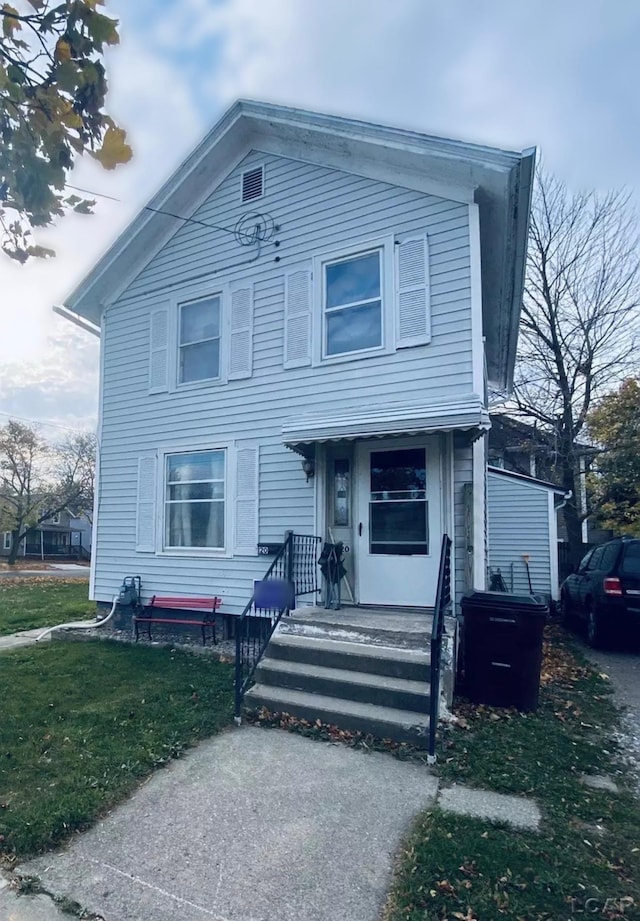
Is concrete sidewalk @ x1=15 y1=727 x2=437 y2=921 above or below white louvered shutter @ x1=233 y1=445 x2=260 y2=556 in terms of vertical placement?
below

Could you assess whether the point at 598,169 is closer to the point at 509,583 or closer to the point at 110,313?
the point at 509,583

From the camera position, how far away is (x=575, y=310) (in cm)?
1564

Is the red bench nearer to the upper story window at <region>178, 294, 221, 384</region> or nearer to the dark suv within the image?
the upper story window at <region>178, 294, 221, 384</region>

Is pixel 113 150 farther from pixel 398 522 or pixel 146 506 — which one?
pixel 146 506

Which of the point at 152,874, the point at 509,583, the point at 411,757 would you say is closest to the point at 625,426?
the point at 509,583

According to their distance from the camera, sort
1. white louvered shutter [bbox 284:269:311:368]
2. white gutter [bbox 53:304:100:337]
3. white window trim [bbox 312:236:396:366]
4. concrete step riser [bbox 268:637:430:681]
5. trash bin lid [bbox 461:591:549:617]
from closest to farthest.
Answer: concrete step riser [bbox 268:637:430:681] → trash bin lid [bbox 461:591:549:617] → white window trim [bbox 312:236:396:366] → white louvered shutter [bbox 284:269:311:368] → white gutter [bbox 53:304:100:337]

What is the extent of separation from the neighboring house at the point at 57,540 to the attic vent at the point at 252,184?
36.7 m

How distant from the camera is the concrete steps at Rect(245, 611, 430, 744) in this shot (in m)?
4.67

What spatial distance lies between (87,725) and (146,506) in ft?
15.3

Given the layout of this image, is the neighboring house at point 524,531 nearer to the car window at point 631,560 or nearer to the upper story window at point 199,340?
the car window at point 631,560

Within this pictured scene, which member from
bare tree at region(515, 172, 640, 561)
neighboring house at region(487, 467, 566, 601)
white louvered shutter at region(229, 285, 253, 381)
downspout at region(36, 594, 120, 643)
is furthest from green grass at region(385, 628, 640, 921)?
bare tree at region(515, 172, 640, 561)

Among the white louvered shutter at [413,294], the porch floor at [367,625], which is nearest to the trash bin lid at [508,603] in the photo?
the porch floor at [367,625]

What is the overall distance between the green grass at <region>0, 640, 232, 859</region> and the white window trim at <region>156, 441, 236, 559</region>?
152 cm

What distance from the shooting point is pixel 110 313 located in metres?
10.1
